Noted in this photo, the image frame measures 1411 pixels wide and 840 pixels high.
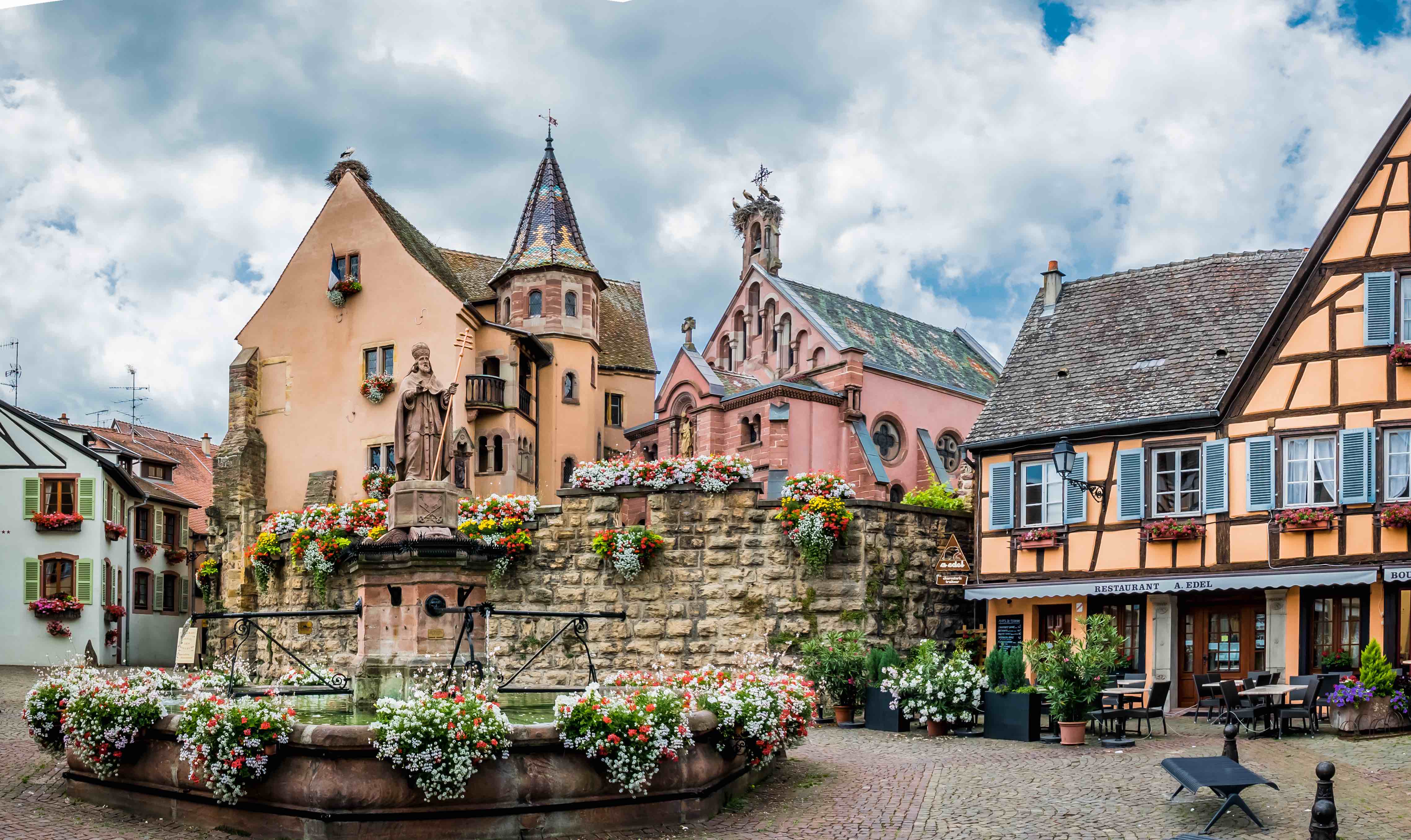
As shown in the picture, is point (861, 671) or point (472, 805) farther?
point (861, 671)

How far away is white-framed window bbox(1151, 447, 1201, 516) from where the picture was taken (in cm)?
2300

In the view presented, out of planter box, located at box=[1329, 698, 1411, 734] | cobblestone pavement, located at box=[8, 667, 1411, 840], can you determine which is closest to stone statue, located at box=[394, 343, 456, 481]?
cobblestone pavement, located at box=[8, 667, 1411, 840]

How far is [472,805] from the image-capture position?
1077cm

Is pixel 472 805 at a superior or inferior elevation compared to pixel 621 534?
inferior

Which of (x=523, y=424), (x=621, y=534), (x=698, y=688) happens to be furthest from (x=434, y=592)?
(x=523, y=424)

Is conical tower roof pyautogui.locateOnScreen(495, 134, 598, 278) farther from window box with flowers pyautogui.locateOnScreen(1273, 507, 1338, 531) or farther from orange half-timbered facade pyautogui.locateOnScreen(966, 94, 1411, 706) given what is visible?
window box with flowers pyautogui.locateOnScreen(1273, 507, 1338, 531)

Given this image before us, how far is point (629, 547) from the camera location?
2388cm

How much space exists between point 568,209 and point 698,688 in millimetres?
29993

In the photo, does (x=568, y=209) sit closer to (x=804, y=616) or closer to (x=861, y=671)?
(x=804, y=616)

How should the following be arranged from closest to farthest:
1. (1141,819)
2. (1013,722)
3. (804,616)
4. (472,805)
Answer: (472,805)
(1141,819)
(1013,722)
(804,616)

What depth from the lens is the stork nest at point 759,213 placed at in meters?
55.4

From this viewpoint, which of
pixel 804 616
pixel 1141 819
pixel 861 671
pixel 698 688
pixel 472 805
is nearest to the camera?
pixel 472 805

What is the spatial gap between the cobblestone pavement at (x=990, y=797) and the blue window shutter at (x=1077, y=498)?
283 inches

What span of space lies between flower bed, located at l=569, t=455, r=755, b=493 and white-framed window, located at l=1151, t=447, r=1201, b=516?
6800 mm
